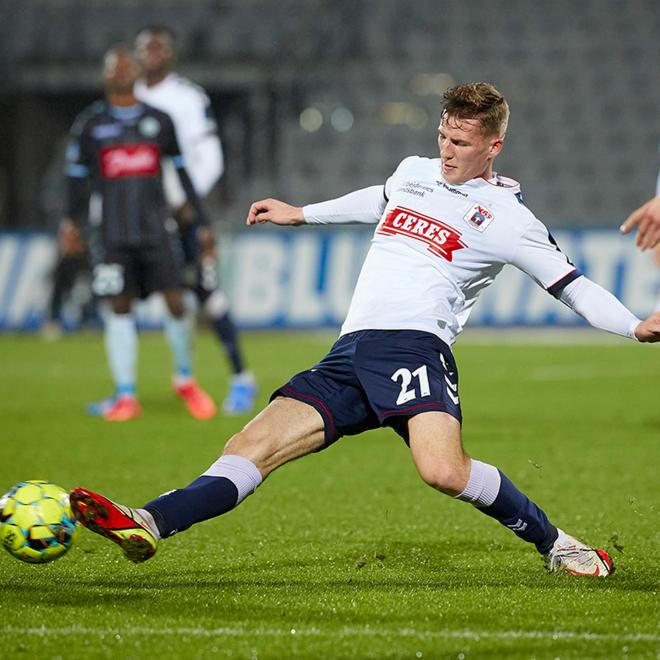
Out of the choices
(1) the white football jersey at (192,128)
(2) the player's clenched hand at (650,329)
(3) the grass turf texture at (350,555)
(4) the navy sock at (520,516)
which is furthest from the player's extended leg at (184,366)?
(2) the player's clenched hand at (650,329)

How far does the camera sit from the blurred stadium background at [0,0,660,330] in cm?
2127

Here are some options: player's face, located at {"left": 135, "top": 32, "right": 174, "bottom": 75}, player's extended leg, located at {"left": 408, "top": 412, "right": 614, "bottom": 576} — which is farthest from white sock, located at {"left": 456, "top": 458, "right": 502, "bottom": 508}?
player's face, located at {"left": 135, "top": 32, "right": 174, "bottom": 75}

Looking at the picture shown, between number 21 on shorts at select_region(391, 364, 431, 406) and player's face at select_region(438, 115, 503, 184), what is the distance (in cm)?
69

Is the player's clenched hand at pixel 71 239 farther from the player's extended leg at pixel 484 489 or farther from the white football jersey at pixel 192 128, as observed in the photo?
the player's extended leg at pixel 484 489

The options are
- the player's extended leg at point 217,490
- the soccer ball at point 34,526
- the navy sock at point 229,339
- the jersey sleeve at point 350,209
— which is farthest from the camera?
the navy sock at point 229,339

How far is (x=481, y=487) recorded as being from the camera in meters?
4.34

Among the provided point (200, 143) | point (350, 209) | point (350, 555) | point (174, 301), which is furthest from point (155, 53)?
point (350, 555)

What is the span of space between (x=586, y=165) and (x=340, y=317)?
6351 millimetres

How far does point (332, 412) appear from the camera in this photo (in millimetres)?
4457

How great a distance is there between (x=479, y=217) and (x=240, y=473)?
1.16m

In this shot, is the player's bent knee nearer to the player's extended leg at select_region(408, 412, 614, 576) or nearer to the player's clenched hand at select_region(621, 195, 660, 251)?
the player's extended leg at select_region(408, 412, 614, 576)

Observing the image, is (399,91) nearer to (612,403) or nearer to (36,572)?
(612,403)

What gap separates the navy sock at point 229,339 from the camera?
972cm

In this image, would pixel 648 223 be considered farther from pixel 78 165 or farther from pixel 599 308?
pixel 78 165
